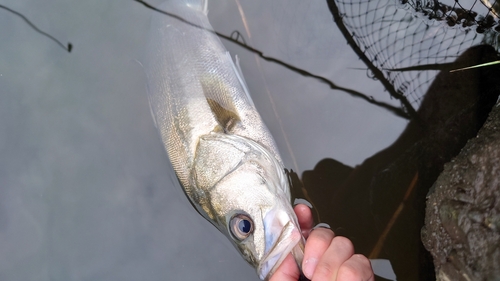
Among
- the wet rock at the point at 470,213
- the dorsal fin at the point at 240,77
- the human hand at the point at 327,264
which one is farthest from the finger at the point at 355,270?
the dorsal fin at the point at 240,77

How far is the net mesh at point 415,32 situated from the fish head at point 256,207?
1.28 meters

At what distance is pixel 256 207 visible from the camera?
189cm

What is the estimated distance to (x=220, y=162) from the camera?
214 centimetres

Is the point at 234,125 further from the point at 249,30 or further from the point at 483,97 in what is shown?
the point at 483,97

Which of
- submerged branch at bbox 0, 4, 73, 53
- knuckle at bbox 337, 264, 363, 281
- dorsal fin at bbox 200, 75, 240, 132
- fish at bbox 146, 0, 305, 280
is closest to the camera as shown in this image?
knuckle at bbox 337, 264, 363, 281

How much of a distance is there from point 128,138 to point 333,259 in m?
2.01

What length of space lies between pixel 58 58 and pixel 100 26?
1.64 ft

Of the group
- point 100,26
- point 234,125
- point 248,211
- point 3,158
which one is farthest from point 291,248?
point 3,158

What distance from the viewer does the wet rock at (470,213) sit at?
1528 millimetres

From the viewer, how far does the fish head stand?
69.3 inches

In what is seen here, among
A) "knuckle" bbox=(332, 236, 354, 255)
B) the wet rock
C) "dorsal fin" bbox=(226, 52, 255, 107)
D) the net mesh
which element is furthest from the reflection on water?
"dorsal fin" bbox=(226, 52, 255, 107)

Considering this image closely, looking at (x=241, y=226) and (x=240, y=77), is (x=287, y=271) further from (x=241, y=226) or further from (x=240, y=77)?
(x=240, y=77)

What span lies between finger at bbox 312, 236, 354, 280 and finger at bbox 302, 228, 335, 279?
0.08 feet

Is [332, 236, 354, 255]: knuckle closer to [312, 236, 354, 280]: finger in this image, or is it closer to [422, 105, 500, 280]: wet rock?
[312, 236, 354, 280]: finger
